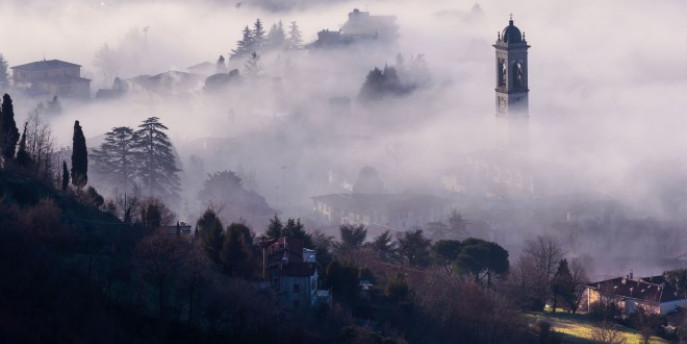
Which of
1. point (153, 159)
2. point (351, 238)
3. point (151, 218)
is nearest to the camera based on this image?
point (151, 218)

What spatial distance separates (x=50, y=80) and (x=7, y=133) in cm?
6169

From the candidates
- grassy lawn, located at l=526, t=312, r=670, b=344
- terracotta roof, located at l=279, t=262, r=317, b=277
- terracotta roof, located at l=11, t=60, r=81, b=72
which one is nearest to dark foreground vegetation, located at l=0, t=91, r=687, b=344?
grassy lawn, located at l=526, t=312, r=670, b=344

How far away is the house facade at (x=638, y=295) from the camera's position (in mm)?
58344

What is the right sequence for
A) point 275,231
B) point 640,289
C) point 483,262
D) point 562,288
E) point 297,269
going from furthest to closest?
point 640,289
point 562,288
point 483,262
point 275,231
point 297,269

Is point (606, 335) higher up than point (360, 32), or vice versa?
point (360, 32)

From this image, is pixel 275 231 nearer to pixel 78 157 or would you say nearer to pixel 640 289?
pixel 78 157

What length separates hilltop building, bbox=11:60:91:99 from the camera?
112 metres

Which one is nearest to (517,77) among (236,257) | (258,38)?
(236,257)

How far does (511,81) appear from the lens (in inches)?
3196

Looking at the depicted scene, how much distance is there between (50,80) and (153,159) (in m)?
41.1

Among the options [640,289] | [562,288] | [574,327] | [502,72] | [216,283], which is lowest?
[574,327]

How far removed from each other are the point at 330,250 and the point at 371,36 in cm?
7825

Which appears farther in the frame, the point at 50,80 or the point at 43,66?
the point at 43,66

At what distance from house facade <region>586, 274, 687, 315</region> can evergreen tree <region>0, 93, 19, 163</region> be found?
68.6 feet
